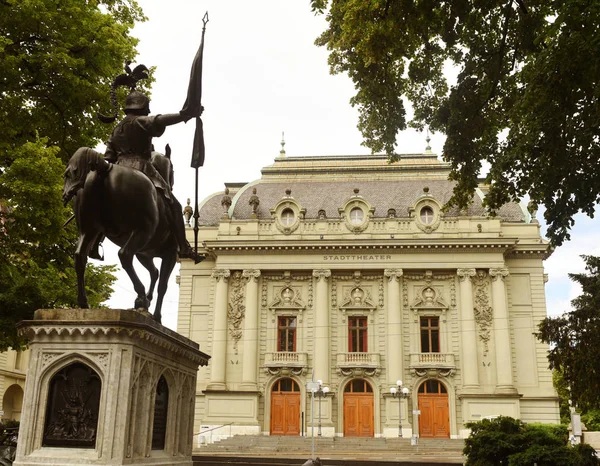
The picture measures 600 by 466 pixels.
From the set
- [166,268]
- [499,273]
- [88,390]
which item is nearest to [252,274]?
[499,273]

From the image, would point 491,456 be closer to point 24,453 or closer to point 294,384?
point 24,453

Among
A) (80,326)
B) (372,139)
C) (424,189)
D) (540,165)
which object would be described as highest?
(424,189)

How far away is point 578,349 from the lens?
68.8 ft

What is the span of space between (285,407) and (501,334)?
13.4m

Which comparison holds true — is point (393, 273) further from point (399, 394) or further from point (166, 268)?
point (166, 268)

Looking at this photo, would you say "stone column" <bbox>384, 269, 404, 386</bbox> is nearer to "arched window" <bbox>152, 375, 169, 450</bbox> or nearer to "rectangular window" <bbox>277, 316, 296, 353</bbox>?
"rectangular window" <bbox>277, 316, 296, 353</bbox>

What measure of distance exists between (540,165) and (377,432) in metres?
27.0

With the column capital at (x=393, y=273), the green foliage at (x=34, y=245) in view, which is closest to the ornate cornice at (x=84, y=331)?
the green foliage at (x=34, y=245)

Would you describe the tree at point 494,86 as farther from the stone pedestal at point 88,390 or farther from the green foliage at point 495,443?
the stone pedestal at point 88,390

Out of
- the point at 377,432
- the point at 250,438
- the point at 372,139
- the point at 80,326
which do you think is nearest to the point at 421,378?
the point at 377,432

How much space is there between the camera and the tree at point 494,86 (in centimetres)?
960

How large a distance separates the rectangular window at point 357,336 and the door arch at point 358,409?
6.20ft

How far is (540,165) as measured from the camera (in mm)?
11086

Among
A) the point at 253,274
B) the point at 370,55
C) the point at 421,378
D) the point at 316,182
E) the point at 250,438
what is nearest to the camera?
the point at 370,55
